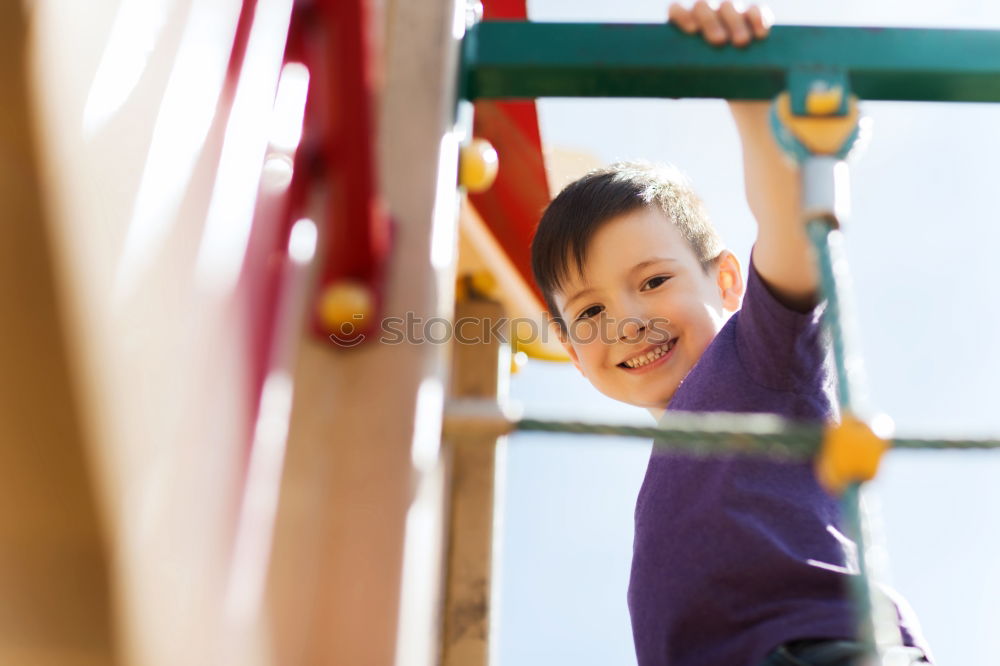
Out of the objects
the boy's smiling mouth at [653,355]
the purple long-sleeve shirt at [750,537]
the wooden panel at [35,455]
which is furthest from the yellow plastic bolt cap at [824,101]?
the wooden panel at [35,455]

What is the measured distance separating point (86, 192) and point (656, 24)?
557mm

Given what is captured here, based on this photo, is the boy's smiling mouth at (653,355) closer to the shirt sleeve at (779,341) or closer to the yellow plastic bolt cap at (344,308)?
the shirt sleeve at (779,341)

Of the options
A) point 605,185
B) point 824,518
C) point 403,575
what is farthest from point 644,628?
point 605,185

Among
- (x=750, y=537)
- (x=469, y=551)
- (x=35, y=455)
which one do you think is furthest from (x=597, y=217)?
(x=35, y=455)

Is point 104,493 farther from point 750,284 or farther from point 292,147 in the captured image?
point 750,284

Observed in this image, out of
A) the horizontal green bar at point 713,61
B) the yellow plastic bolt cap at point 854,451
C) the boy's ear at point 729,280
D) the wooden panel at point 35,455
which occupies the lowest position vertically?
the wooden panel at point 35,455

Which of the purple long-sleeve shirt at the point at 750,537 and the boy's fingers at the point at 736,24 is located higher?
the boy's fingers at the point at 736,24

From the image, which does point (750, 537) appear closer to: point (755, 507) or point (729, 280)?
point (755, 507)

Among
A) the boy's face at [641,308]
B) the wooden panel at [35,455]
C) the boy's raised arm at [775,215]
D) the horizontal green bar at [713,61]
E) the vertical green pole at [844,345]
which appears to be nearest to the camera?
the wooden panel at [35,455]

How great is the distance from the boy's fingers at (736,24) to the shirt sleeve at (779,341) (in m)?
0.21

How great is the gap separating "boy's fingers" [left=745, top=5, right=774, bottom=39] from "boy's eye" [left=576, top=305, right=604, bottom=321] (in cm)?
45

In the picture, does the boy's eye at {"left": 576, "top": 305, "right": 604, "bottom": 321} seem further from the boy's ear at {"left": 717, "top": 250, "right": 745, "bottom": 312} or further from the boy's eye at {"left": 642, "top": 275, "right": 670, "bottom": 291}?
the boy's ear at {"left": 717, "top": 250, "right": 745, "bottom": 312}

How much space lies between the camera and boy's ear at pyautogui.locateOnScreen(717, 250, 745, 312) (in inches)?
49.5

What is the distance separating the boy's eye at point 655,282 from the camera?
1.16m
